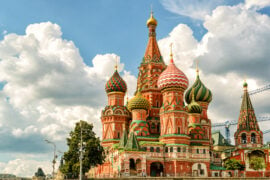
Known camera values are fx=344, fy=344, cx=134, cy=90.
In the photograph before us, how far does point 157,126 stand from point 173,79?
11288 millimetres

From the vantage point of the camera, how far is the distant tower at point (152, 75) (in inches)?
2943

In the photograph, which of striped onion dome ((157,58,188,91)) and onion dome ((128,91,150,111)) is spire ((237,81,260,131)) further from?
onion dome ((128,91,150,111))

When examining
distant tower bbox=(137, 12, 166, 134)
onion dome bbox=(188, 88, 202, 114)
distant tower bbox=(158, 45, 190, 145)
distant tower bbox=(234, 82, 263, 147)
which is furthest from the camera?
distant tower bbox=(234, 82, 263, 147)

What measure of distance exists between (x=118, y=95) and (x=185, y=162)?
22.4 m

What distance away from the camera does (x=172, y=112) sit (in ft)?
218

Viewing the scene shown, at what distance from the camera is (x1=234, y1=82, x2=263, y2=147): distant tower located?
7875 cm

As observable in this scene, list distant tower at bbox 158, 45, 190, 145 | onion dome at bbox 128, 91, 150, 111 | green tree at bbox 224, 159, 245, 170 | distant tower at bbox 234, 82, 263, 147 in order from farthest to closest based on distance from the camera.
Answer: distant tower at bbox 234, 82, 263, 147 < green tree at bbox 224, 159, 245, 170 < onion dome at bbox 128, 91, 150, 111 < distant tower at bbox 158, 45, 190, 145

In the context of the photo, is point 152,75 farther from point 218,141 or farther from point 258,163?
point 218,141

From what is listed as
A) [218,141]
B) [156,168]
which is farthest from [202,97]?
[218,141]

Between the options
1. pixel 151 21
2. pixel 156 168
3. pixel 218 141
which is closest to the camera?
pixel 156 168

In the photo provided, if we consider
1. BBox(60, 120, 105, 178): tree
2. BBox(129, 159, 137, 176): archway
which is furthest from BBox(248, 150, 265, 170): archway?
BBox(60, 120, 105, 178): tree

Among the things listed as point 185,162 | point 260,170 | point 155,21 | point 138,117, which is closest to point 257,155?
point 260,170

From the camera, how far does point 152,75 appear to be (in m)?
78.9

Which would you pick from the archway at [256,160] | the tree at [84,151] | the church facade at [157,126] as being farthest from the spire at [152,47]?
the tree at [84,151]
